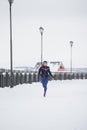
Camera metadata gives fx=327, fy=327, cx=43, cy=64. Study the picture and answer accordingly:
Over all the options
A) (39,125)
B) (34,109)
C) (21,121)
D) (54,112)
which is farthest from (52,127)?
(34,109)

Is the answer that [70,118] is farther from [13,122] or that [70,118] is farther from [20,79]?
[20,79]

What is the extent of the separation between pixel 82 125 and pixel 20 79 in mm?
19854

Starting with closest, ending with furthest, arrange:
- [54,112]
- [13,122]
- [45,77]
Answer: [13,122] → [54,112] → [45,77]

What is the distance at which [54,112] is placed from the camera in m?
9.48

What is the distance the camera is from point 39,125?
7391 mm

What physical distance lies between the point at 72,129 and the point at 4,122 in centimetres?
185

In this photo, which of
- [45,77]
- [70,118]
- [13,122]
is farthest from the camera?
[45,77]

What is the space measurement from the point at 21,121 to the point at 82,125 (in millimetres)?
1563

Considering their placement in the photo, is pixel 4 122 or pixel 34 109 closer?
pixel 4 122

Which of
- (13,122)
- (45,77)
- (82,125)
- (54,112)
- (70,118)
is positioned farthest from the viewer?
(45,77)

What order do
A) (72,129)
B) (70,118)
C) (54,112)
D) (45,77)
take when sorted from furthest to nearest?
(45,77), (54,112), (70,118), (72,129)

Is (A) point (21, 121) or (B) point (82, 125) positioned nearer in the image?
(B) point (82, 125)

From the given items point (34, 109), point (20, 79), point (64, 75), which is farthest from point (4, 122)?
point (64, 75)

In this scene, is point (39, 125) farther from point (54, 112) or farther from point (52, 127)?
point (54, 112)
